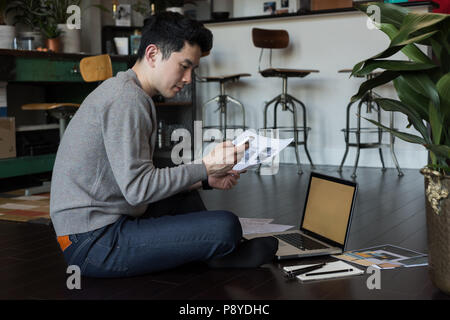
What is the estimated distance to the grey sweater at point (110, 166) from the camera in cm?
173

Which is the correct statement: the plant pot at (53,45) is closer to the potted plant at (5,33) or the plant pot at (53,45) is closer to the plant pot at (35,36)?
the plant pot at (35,36)

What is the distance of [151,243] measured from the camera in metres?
1.87

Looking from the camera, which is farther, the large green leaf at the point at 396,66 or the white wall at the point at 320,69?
the white wall at the point at 320,69

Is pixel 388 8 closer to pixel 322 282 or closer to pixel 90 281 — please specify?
pixel 322 282

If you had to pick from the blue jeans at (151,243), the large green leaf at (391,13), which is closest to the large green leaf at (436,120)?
the large green leaf at (391,13)

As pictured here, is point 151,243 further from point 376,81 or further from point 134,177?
point 376,81

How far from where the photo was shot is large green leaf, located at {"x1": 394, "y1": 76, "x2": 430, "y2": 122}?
1.81 meters

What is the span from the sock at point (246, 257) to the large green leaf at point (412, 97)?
75 cm

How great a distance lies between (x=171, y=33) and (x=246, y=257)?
2.86 ft

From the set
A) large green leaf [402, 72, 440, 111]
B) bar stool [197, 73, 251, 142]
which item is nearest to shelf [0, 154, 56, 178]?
bar stool [197, 73, 251, 142]

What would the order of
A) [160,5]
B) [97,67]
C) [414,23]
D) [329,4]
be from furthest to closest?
[329,4] → [160,5] → [97,67] → [414,23]

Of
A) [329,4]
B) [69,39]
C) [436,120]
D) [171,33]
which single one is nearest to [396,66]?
[436,120]
